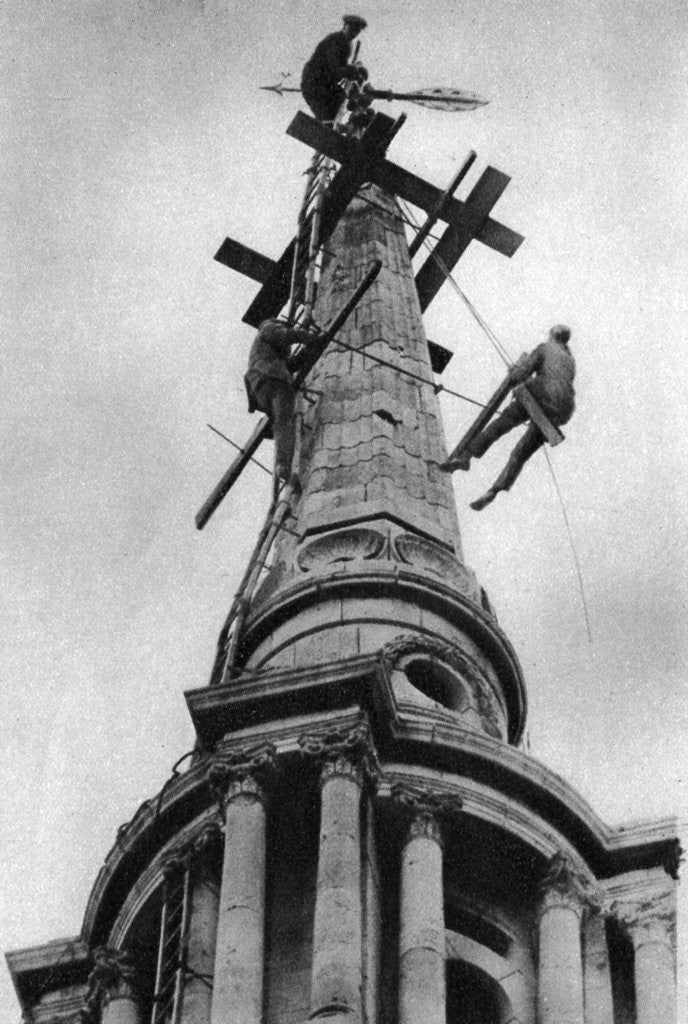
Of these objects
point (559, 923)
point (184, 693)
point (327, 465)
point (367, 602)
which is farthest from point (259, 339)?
point (559, 923)

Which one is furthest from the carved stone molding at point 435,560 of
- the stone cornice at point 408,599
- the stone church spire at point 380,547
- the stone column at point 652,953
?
the stone column at point 652,953

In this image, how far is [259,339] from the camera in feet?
137

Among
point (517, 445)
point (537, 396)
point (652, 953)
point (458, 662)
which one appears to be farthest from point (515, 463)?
point (652, 953)

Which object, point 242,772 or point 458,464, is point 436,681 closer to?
point 242,772

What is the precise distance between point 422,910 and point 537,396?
10.5m

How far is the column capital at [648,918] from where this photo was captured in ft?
105

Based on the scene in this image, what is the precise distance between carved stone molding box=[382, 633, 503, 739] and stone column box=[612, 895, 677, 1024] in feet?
10.6

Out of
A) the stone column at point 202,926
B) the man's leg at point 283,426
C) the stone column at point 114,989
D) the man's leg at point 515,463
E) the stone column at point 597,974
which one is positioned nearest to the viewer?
the stone column at point 202,926

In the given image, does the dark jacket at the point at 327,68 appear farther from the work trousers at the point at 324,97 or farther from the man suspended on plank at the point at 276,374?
the man suspended on plank at the point at 276,374

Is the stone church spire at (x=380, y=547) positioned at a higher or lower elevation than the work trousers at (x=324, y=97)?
lower

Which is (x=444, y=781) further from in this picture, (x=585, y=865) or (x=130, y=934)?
(x=130, y=934)

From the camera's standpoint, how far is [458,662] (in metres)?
35.4

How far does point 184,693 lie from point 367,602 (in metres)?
3.99

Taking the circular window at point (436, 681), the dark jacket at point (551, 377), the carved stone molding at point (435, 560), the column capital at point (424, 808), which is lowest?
the column capital at point (424, 808)
